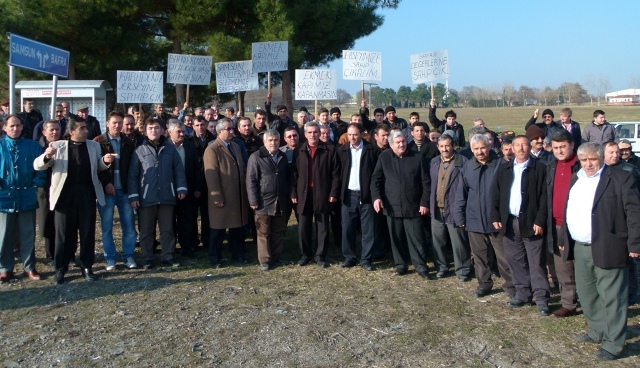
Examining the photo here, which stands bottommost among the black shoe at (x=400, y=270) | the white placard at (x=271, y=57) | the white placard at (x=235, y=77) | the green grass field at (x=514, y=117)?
the black shoe at (x=400, y=270)

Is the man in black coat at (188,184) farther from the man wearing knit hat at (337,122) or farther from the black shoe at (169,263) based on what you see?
the man wearing knit hat at (337,122)

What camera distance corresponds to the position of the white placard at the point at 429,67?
1199 cm

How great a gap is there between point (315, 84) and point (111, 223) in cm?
621

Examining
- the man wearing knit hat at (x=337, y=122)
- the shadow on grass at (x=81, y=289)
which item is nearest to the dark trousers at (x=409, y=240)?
the shadow on grass at (x=81, y=289)

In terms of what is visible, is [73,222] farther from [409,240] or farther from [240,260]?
[409,240]

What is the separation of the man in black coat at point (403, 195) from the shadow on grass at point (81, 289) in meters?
2.06

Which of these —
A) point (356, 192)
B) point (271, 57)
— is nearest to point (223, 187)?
point (356, 192)

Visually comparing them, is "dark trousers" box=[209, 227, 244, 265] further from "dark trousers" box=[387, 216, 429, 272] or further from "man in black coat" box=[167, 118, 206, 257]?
"dark trousers" box=[387, 216, 429, 272]

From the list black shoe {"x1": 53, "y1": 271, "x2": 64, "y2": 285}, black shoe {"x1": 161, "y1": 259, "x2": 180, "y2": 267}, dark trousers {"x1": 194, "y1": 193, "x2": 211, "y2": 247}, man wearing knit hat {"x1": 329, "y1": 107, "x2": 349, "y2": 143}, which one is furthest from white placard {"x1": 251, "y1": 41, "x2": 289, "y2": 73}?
black shoe {"x1": 53, "y1": 271, "x2": 64, "y2": 285}

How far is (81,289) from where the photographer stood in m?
6.66

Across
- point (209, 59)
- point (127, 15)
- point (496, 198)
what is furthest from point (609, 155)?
point (127, 15)

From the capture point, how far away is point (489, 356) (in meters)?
4.82

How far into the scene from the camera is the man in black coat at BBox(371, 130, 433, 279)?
7223 millimetres

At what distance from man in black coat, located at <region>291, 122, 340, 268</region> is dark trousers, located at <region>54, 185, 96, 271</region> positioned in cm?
262
